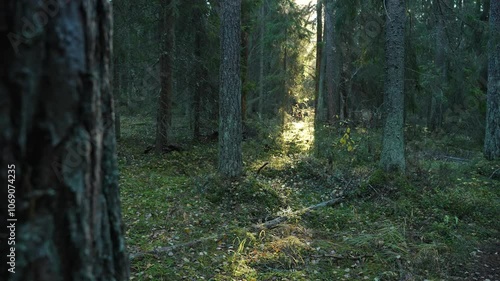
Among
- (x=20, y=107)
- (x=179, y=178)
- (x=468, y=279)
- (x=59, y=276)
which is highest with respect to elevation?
(x=20, y=107)

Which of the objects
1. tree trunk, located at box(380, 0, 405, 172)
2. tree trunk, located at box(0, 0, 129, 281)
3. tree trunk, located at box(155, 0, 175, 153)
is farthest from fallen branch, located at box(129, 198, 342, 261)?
tree trunk, located at box(155, 0, 175, 153)

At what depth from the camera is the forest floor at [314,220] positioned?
5.14m

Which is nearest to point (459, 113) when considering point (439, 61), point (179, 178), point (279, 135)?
point (439, 61)

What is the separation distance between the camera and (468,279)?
518cm

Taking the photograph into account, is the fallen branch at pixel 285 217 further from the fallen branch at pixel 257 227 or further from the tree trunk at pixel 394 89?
the tree trunk at pixel 394 89

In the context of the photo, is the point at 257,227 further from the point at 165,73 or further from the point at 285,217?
the point at 165,73

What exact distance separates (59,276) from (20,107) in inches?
22.1

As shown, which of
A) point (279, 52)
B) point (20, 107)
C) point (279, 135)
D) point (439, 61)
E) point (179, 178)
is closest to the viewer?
point (20, 107)

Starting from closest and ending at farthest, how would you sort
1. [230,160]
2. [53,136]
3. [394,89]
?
[53,136] → [230,160] → [394,89]

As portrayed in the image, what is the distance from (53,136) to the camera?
123 centimetres

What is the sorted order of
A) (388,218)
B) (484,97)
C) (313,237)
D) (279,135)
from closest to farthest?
(313,237) → (388,218) → (279,135) → (484,97)

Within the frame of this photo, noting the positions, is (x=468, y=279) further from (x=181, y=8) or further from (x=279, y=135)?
(x=181, y=8)

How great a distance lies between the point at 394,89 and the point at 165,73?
7.06 metres

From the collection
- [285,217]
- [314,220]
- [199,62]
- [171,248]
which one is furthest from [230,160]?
[199,62]
